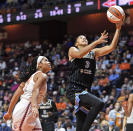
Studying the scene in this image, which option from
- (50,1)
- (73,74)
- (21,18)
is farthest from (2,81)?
(73,74)

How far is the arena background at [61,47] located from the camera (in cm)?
1452

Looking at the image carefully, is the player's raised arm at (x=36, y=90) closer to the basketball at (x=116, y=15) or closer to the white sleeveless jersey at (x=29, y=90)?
the white sleeveless jersey at (x=29, y=90)

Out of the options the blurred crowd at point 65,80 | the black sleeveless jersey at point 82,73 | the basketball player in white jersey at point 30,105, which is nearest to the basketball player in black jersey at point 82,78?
the black sleeveless jersey at point 82,73

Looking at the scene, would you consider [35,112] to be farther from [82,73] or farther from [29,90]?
[82,73]

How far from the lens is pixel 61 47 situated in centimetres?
2016

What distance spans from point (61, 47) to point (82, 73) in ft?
47.5

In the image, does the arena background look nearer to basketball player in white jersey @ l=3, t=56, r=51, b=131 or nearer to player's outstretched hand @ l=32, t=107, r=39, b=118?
basketball player in white jersey @ l=3, t=56, r=51, b=131

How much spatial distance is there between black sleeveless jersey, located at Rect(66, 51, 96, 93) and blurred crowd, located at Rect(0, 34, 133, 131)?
508 centimetres

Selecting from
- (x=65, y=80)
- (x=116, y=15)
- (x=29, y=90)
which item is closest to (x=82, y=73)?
(x=29, y=90)

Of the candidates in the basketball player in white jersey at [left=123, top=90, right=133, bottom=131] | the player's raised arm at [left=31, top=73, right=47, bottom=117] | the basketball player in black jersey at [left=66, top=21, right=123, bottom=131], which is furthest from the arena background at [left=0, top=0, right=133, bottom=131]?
the player's raised arm at [left=31, top=73, right=47, bottom=117]

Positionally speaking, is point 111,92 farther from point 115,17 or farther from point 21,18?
point 115,17

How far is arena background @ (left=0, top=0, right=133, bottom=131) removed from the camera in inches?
571

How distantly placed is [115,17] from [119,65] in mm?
10147

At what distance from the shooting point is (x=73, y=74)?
19.1ft
